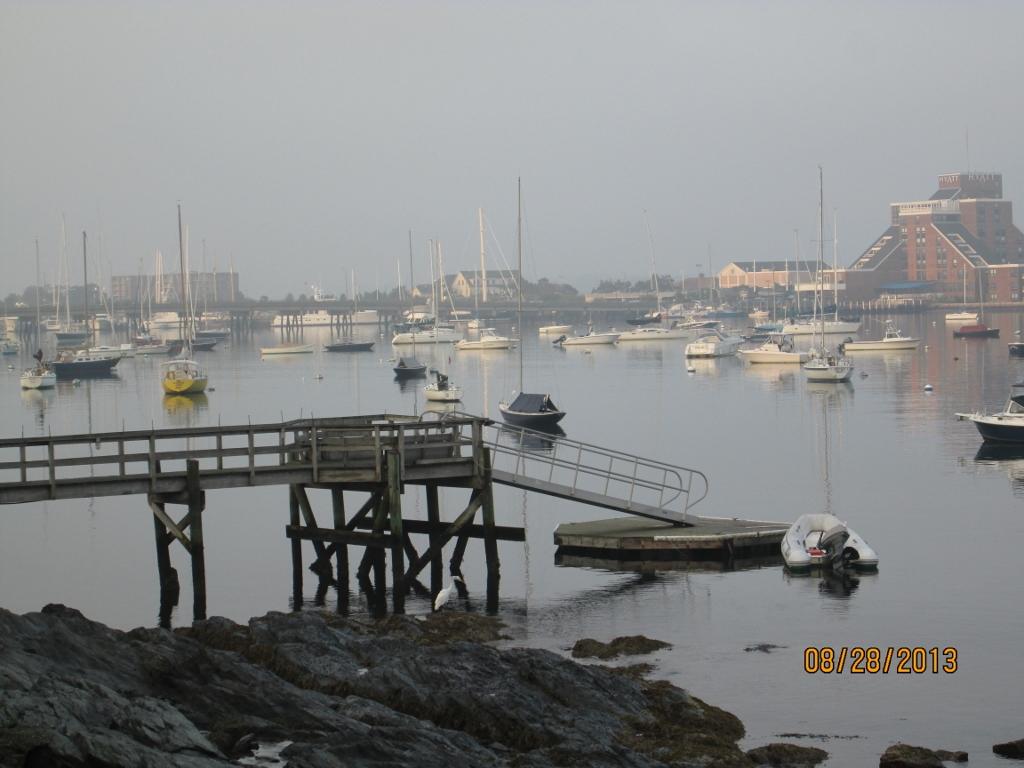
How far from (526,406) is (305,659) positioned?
54888mm

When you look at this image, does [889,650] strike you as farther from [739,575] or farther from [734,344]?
[734,344]

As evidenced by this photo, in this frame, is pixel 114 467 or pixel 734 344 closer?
pixel 114 467

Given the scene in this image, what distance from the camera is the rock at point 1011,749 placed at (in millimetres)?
21375

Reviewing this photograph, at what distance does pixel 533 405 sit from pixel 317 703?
2270 inches

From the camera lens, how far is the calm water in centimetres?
2517

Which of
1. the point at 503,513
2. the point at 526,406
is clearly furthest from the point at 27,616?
the point at 526,406

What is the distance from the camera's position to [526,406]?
77.4 meters

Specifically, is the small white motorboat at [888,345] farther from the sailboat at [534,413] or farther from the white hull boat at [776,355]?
the sailboat at [534,413]

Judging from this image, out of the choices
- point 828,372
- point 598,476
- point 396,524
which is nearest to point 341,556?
point 396,524

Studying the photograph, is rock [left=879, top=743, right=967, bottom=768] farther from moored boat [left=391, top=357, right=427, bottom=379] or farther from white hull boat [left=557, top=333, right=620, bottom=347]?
white hull boat [left=557, top=333, right=620, bottom=347]

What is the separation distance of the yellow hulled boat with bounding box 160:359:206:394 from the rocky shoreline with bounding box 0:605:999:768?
85.0m

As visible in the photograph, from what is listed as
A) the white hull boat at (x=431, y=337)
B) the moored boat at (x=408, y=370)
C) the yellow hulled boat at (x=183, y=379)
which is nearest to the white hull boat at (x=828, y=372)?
the moored boat at (x=408, y=370)

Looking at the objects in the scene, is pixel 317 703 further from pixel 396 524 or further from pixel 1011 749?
pixel 396 524

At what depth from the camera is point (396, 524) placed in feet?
106
